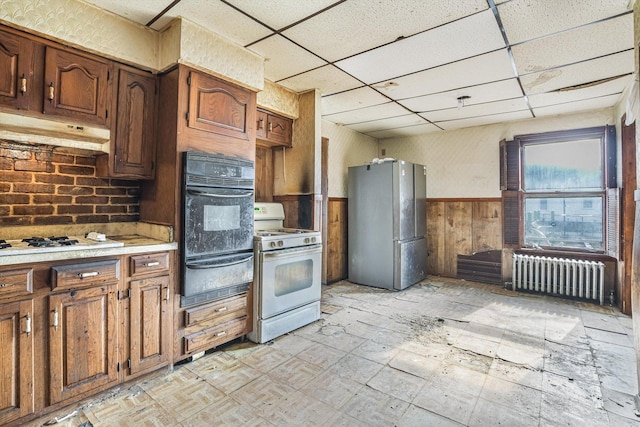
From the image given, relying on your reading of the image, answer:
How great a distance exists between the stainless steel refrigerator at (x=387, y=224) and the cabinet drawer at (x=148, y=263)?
3.12m

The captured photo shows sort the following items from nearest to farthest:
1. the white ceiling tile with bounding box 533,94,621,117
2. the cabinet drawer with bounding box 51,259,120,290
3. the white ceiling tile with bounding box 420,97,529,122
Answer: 1. the cabinet drawer with bounding box 51,259,120,290
2. the white ceiling tile with bounding box 533,94,621,117
3. the white ceiling tile with bounding box 420,97,529,122

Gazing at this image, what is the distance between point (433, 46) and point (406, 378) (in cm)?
258

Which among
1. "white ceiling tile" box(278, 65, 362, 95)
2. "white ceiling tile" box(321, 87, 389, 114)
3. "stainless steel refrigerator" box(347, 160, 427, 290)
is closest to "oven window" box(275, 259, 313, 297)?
"stainless steel refrigerator" box(347, 160, 427, 290)

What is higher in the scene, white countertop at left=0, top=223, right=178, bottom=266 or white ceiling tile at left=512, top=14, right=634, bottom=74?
white ceiling tile at left=512, top=14, right=634, bottom=74

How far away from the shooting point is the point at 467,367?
246 cm

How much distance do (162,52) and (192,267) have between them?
1.66m

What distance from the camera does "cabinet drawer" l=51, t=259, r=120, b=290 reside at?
1830mm

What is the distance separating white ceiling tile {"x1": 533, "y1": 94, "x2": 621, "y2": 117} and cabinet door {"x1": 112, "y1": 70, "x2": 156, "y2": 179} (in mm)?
4513

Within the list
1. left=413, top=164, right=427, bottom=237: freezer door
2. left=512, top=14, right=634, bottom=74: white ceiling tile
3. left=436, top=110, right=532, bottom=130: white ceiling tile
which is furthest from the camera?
left=413, top=164, right=427, bottom=237: freezer door

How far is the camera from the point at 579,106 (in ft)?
13.4

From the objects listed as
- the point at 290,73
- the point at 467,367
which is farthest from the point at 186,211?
the point at 467,367

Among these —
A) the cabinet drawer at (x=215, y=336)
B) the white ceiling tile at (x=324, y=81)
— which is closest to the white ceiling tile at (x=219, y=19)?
the white ceiling tile at (x=324, y=81)

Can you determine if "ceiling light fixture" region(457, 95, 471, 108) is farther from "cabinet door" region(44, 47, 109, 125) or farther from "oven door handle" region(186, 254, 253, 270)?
"cabinet door" region(44, 47, 109, 125)

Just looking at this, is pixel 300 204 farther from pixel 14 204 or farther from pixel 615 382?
pixel 615 382
